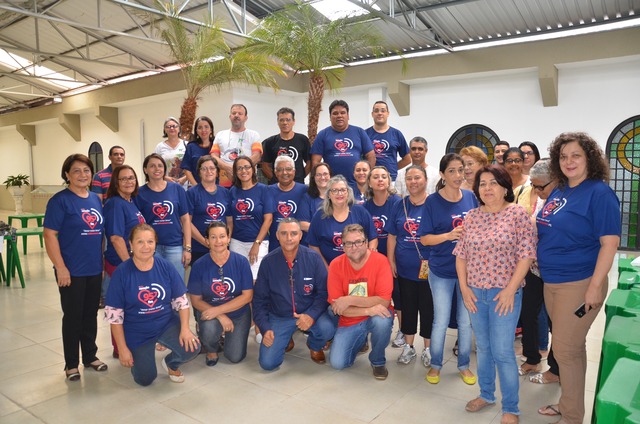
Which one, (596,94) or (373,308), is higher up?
(596,94)

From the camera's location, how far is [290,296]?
12.6 feet

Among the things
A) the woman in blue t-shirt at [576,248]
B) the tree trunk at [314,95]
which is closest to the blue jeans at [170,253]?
the woman in blue t-shirt at [576,248]

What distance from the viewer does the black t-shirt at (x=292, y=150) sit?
5207mm

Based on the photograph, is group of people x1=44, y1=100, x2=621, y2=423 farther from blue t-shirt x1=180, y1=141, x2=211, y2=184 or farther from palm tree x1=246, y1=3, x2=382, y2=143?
palm tree x1=246, y1=3, x2=382, y2=143

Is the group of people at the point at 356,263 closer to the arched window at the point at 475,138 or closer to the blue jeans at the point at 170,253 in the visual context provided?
the blue jeans at the point at 170,253

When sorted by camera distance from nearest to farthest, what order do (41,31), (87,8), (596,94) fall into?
(596,94) < (87,8) < (41,31)

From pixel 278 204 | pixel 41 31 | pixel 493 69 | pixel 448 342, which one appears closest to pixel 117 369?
pixel 278 204

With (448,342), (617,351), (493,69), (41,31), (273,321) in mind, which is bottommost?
(448,342)

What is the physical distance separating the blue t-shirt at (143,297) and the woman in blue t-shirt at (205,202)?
3.37 ft

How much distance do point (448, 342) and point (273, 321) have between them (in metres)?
1.67

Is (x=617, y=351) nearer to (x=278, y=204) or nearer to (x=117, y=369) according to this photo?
(x=278, y=204)

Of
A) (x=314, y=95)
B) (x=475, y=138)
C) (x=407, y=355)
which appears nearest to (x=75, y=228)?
(x=407, y=355)

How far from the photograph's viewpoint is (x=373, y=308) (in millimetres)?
3607

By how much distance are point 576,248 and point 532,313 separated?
3.71 feet
